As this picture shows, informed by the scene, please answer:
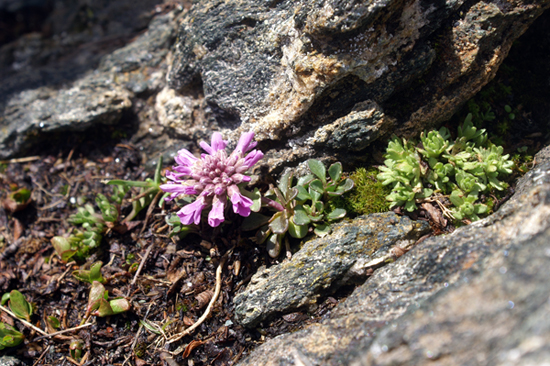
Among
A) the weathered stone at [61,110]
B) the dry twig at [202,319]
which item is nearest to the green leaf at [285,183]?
the dry twig at [202,319]

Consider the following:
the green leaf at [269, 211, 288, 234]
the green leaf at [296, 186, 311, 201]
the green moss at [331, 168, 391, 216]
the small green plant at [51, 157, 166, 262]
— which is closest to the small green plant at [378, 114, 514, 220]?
the green moss at [331, 168, 391, 216]

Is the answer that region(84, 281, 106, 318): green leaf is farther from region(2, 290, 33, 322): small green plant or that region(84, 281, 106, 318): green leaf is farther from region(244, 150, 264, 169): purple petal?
region(244, 150, 264, 169): purple petal

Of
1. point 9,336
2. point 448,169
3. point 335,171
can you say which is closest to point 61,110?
point 9,336

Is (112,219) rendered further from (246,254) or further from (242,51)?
(242,51)

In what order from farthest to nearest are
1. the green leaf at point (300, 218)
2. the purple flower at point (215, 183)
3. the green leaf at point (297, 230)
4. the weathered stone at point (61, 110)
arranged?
the weathered stone at point (61, 110), the green leaf at point (297, 230), the green leaf at point (300, 218), the purple flower at point (215, 183)

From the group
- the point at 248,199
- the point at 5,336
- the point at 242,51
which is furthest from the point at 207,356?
the point at 242,51

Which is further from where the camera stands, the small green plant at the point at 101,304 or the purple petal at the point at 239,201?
the small green plant at the point at 101,304

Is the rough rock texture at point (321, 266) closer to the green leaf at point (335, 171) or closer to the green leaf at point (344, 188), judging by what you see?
the green leaf at point (344, 188)

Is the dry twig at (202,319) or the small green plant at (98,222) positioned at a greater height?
the small green plant at (98,222)
